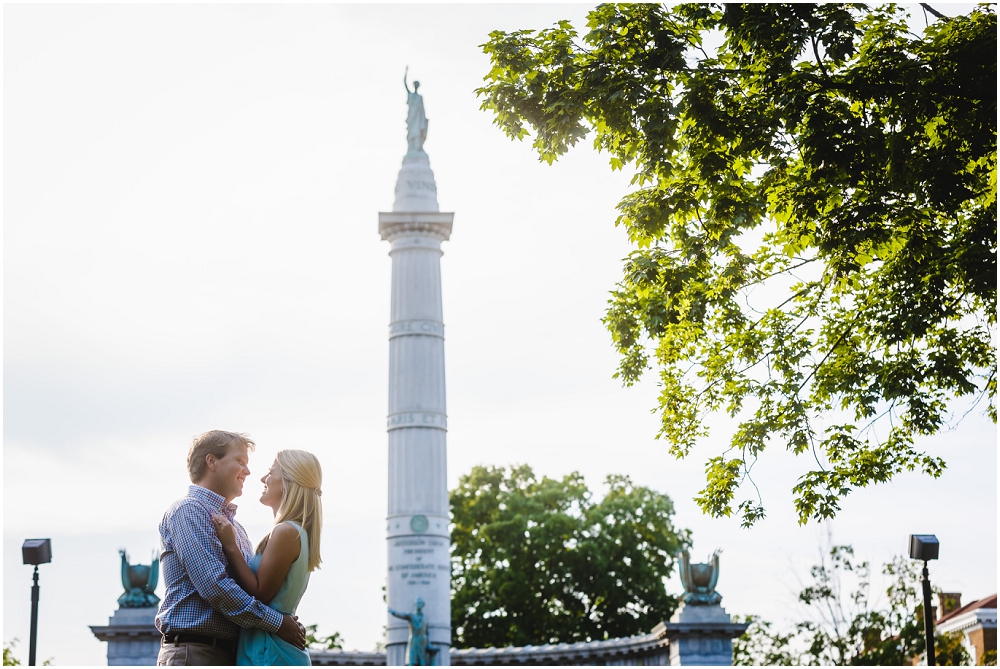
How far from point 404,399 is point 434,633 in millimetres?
5642

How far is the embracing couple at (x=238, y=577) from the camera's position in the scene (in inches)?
195

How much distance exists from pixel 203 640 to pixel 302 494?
72 cm

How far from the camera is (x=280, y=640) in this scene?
4996mm

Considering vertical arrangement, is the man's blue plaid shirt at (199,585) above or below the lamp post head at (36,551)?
below

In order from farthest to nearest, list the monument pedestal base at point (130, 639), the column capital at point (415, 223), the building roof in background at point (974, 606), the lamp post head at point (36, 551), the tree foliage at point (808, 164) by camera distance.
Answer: the building roof in background at point (974, 606), the column capital at point (415, 223), the monument pedestal base at point (130, 639), the lamp post head at point (36, 551), the tree foliage at point (808, 164)

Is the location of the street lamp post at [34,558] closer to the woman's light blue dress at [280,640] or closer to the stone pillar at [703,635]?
the stone pillar at [703,635]

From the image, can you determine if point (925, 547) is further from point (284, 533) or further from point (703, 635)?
point (284, 533)

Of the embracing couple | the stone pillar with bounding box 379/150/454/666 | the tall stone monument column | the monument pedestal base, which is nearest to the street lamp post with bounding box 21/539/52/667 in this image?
the monument pedestal base

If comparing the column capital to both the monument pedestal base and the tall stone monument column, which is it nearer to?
the tall stone monument column

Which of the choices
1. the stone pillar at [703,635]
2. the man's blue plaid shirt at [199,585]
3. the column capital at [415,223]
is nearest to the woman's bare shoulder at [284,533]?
the man's blue plaid shirt at [199,585]

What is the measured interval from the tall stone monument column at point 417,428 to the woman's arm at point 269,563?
2328 cm

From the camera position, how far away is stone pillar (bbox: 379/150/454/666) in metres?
28.6

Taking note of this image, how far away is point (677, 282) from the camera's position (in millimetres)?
13477

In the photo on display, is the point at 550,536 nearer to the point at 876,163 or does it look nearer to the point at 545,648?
the point at 545,648
